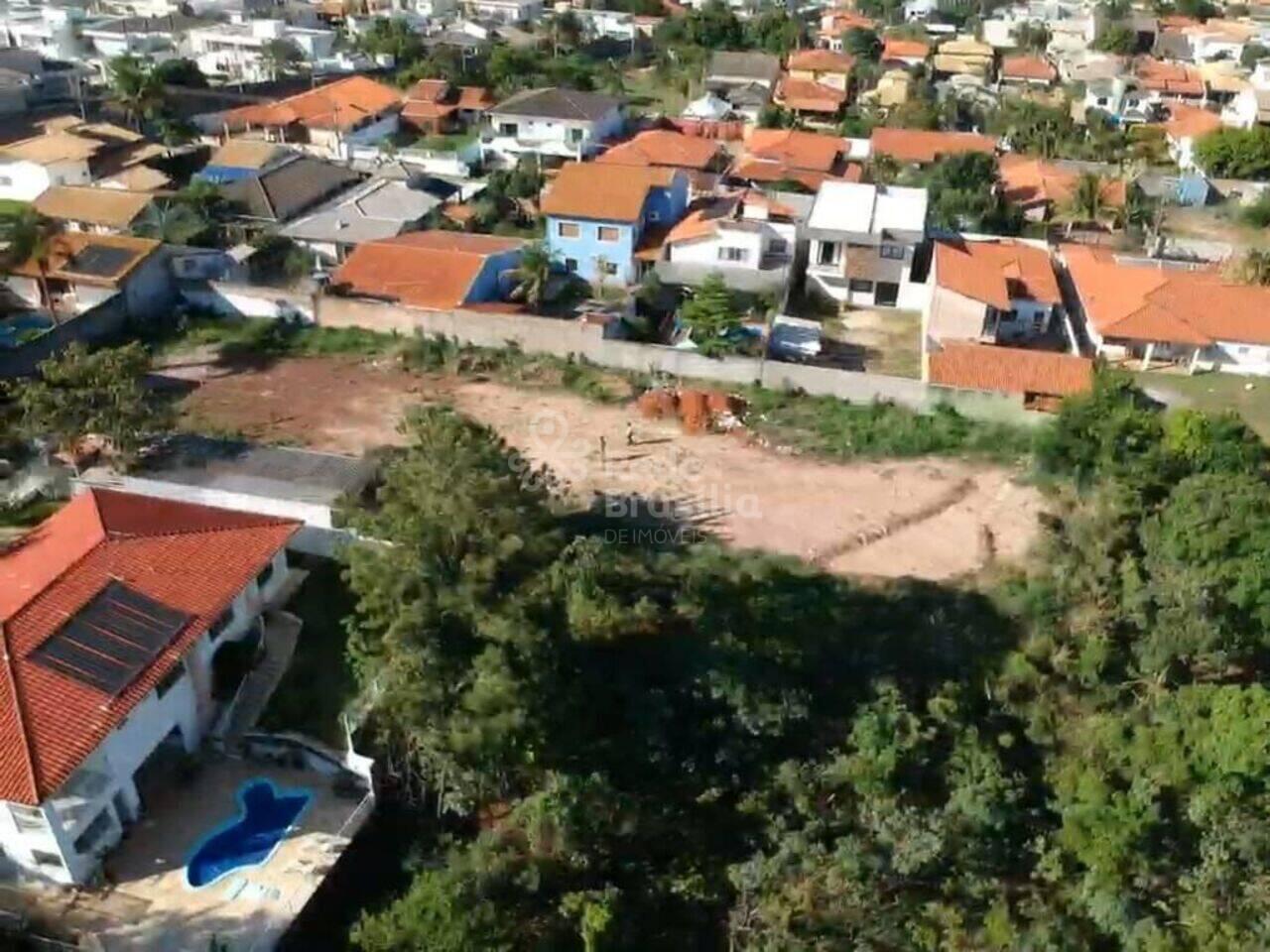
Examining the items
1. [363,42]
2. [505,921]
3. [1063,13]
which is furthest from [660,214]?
[1063,13]

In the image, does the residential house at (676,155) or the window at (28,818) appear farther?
the residential house at (676,155)

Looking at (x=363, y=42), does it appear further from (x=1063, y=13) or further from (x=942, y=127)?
(x=1063, y=13)

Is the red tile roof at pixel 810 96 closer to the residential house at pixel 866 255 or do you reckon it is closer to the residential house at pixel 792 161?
the residential house at pixel 792 161

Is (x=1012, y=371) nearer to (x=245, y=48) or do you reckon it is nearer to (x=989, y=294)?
(x=989, y=294)

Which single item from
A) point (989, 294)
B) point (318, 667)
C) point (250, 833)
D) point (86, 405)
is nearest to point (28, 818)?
point (250, 833)

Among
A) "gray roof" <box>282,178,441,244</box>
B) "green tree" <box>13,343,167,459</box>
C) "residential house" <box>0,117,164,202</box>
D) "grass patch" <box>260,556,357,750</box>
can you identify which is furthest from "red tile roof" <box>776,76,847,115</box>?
"grass patch" <box>260,556,357,750</box>

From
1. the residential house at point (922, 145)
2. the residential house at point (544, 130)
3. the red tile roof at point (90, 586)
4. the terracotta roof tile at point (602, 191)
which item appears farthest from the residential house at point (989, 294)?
the red tile roof at point (90, 586)

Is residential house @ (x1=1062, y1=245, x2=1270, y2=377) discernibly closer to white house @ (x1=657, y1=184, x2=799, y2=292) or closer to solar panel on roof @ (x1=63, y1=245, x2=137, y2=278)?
white house @ (x1=657, y1=184, x2=799, y2=292)
